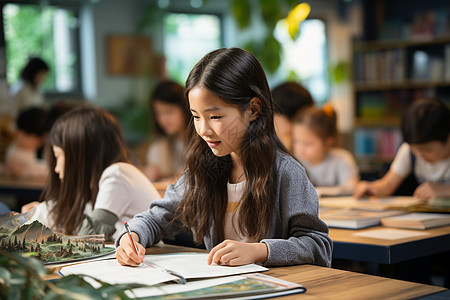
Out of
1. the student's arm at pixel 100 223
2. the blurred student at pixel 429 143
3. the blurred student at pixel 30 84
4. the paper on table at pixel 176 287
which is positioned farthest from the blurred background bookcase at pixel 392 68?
the paper on table at pixel 176 287

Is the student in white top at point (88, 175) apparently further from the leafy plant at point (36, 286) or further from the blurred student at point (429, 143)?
the blurred student at point (429, 143)

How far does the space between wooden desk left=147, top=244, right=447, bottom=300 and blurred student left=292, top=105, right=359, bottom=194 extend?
6.46ft

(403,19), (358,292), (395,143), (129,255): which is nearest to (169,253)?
(129,255)

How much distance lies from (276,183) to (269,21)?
4.43 meters

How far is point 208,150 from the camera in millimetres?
1597

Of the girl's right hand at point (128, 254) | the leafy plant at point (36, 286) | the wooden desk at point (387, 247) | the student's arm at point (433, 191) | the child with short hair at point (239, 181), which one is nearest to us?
the leafy plant at point (36, 286)

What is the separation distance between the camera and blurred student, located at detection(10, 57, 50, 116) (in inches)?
239

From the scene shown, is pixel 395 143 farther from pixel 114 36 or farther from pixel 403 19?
pixel 114 36

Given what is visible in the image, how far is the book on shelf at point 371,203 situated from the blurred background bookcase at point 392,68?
3.08m

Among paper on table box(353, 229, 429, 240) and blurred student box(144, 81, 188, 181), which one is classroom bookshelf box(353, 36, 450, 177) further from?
paper on table box(353, 229, 429, 240)

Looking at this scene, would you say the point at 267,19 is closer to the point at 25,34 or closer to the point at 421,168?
the point at 25,34

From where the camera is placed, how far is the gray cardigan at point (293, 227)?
1.35 meters

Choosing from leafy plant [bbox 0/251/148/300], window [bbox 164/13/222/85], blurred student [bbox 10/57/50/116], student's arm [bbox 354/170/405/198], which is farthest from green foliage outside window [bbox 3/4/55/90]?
leafy plant [bbox 0/251/148/300]

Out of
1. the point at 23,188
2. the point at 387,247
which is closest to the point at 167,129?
the point at 23,188
